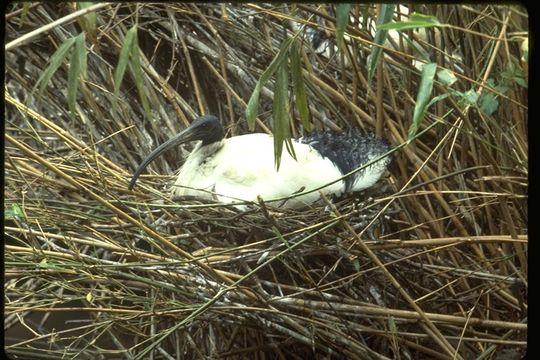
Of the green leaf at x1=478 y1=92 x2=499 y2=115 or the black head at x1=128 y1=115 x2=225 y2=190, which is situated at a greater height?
the green leaf at x1=478 y1=92 x2=499 y2=115

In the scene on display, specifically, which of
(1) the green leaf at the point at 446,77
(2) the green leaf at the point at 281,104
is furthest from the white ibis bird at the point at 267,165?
(1) the green leaf at the point at 446,77

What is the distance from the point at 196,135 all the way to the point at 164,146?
45 mm

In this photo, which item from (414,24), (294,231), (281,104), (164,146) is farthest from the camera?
(164,146)

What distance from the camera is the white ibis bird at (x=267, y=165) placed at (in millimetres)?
1242

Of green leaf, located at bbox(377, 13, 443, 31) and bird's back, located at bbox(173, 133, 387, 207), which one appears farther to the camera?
bird's back, located at bbox(173, 133, 387, 207)

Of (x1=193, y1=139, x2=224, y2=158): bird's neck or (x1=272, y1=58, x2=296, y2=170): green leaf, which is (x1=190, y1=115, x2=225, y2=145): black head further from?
(x1=272, y1=58, x2=296, y2=170): green leaf

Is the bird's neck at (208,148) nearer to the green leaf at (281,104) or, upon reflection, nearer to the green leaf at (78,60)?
the green leaf at (281,104)

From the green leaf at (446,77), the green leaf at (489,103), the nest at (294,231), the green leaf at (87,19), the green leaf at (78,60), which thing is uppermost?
the green leaf at (87,19)

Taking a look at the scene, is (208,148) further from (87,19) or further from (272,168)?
(87,19)

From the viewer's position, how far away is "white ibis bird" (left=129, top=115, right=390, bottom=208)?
124 centimetres

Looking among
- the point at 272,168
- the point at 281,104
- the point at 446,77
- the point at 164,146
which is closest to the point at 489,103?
the point at 446,77

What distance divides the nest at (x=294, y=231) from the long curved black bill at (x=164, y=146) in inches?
0.7

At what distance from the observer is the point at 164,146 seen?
1254 millimetres

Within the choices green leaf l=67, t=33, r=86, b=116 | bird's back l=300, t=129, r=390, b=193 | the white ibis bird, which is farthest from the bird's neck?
green leaf l=67, t=33, r=86, b=116
